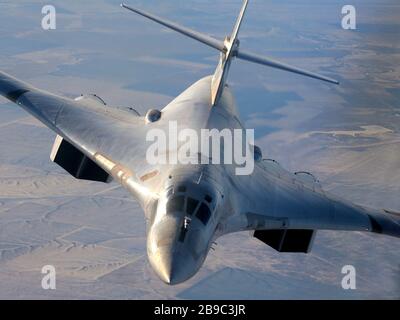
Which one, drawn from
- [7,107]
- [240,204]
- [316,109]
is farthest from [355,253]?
[7,107]

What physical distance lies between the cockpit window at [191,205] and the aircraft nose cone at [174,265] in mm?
1351

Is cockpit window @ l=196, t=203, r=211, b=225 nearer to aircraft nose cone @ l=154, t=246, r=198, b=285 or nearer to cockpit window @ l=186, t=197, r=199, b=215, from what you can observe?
cockpit window @ l=186, t=197, r=199, b=215

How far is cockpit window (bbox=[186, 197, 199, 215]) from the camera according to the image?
19.9m

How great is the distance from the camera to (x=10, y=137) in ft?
387

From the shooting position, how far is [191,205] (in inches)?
790

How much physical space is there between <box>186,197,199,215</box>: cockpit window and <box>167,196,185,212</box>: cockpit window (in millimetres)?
179

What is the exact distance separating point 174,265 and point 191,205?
2262 mm

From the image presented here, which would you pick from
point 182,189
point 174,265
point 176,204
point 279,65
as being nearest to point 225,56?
point 279,65

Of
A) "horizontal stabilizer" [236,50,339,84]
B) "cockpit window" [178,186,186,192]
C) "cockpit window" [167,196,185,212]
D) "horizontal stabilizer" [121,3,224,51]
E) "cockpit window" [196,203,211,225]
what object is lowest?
"cockpit window" [196,203,211,225]

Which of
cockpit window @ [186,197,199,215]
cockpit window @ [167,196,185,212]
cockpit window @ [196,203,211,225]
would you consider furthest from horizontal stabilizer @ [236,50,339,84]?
cockpit window @ [167,196,185,212]

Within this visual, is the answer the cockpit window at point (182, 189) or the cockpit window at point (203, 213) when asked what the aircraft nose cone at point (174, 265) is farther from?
the cockpit window at point (182, 189)

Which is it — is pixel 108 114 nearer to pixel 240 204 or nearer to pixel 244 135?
pixel 244 135

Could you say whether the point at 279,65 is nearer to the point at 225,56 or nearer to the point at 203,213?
the point at 225,56

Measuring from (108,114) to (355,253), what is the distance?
1792 inches
